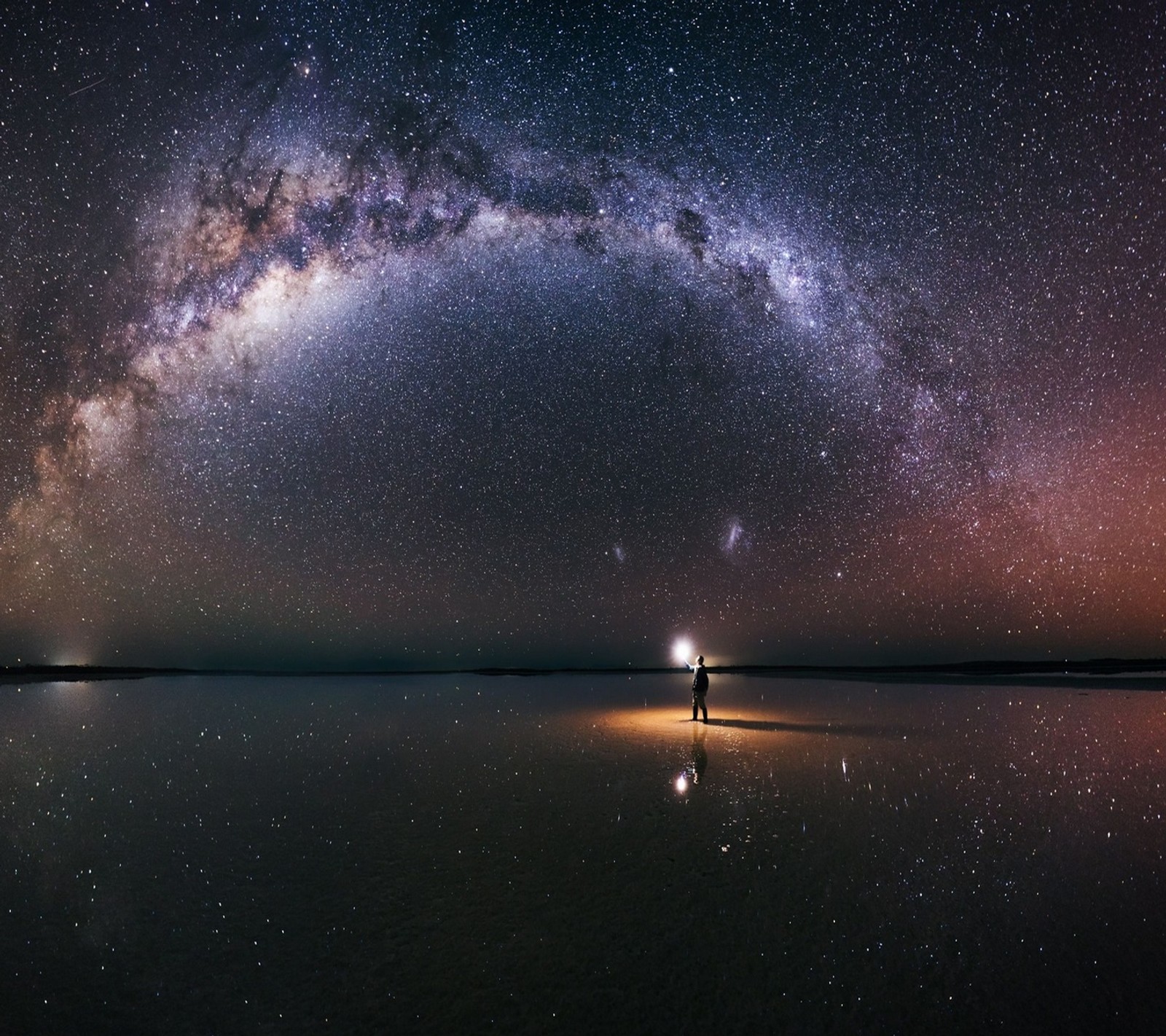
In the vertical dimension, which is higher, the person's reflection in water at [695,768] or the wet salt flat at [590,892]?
the wet salt flat at [590,892]

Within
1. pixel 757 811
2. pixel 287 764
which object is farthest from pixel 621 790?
pixel 287 764

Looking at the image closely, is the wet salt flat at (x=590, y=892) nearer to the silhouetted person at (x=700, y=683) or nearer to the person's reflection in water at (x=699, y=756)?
the person's reflection in water at (x=699, y=756)

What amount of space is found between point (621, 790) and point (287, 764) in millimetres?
8082

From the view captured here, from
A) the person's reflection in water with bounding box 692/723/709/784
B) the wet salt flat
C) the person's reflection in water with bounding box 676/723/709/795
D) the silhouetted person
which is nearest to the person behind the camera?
the wet salt flat

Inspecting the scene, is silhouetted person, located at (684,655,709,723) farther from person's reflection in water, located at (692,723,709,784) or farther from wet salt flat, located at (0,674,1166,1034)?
wet salt flat, located at (0,674,1166,1034)

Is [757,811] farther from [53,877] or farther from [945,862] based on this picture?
[53,877]

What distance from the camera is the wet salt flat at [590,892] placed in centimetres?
469

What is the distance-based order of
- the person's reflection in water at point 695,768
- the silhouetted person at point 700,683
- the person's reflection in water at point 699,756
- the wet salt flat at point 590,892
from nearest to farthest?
the wet salt flat at point 590,892 → the person's reflection in water at point 695,768 → the person's reflection in water at point 699,756 → the silhouetted person at point 700,683

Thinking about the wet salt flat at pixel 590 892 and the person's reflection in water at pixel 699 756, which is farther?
the person's reflection in water at pixel 699 756

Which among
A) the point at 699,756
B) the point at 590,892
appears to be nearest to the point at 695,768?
the point at 699,756

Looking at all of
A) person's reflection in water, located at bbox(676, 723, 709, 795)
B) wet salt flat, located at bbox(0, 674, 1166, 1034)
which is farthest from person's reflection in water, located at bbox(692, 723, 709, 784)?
wet salt flat, located at bbox(0, 674, 1166, 1034)

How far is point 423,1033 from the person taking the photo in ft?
14.1

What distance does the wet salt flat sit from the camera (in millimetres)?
4691

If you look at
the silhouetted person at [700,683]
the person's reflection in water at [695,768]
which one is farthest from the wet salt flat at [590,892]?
the silhouetted person at [700,683]
